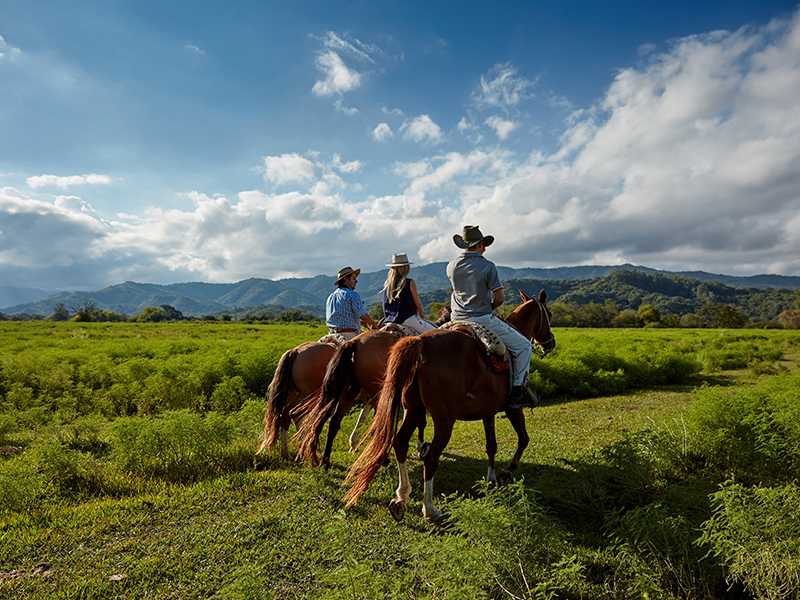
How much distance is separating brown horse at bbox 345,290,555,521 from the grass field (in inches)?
17.2

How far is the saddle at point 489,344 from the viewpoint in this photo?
179 inches

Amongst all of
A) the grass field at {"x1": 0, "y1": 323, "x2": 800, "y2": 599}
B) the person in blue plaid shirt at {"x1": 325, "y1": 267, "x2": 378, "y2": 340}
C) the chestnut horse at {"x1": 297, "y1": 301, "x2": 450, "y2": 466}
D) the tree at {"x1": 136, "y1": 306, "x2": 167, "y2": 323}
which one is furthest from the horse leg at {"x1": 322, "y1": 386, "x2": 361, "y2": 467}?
the tree at {"x1": 136, "y1": 306, "x2": 167, "y2": 323}

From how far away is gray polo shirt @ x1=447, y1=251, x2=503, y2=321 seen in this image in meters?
4.82

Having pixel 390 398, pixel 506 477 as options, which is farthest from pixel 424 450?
pixel 506 477

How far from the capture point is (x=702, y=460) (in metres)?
5.02

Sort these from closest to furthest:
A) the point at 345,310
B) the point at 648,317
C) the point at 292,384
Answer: the point at 292,384 < the point at 345,310 < the point at 648,317

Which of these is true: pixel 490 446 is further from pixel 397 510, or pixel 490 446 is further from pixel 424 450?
pixel 397 510

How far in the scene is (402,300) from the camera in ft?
19.0

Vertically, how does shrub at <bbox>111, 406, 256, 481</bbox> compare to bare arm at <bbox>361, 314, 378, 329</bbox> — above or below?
below

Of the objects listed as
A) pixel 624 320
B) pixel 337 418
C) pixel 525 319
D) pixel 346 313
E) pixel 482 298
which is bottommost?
pixel 624 320

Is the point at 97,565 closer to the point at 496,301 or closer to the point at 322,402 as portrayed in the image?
the point at 322,402

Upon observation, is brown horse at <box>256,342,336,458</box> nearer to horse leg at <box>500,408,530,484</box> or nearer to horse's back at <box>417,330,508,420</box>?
horse's back at <box>417,330,508,420</box>

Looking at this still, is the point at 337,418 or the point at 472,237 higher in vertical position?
the point at 472,237

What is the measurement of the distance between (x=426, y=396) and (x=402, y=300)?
192 cm
